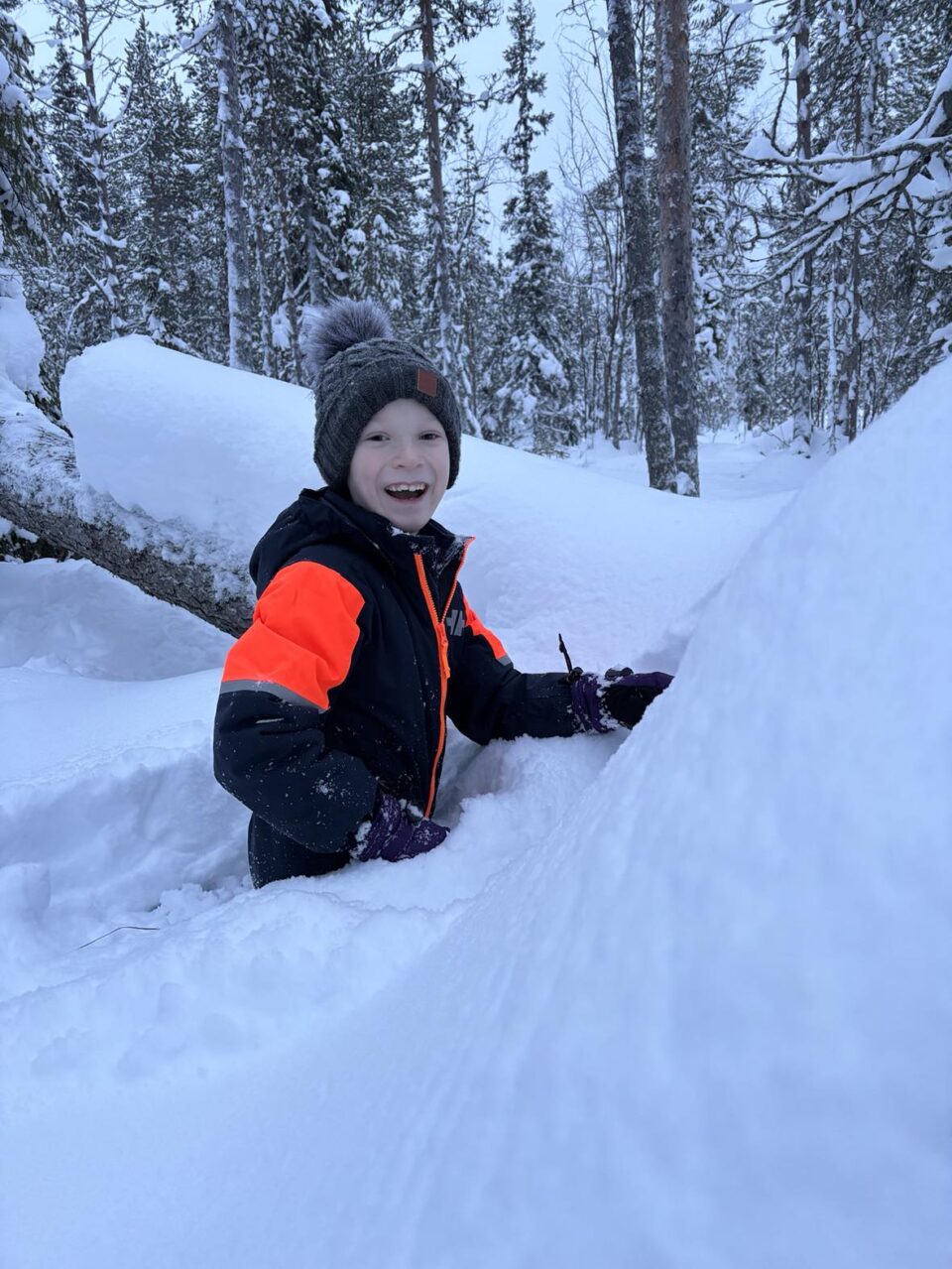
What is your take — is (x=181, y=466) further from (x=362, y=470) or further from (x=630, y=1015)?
(x=630, y=1015)

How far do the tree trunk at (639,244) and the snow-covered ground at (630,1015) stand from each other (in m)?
5.61

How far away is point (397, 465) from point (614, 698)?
0.93m

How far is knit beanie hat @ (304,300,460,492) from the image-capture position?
204 cm

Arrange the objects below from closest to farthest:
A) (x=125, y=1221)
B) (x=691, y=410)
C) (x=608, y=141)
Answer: (x=125, y=1221) < (x=691, y=410) < (x=608, y=141)

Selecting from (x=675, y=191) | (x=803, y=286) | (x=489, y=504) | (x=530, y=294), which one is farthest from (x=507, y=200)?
(x=489, y=504)

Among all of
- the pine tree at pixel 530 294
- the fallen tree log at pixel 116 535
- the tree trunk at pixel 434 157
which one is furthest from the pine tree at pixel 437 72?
the fallen tree log at pixel 116 535

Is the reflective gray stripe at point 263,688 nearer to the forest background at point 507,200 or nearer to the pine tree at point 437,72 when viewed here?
the forest background at point 507,200

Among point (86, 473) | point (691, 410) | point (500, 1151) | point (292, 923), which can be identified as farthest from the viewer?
point (691, 410)

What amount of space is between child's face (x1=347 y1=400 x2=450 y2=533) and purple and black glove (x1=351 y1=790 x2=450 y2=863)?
80 cm

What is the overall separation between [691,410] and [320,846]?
18.9ft

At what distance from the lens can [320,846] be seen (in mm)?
1749

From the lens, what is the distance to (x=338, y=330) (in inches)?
94.0

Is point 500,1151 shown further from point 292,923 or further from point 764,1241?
point 292,923

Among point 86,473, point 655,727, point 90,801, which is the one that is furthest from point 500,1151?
point 86,473
